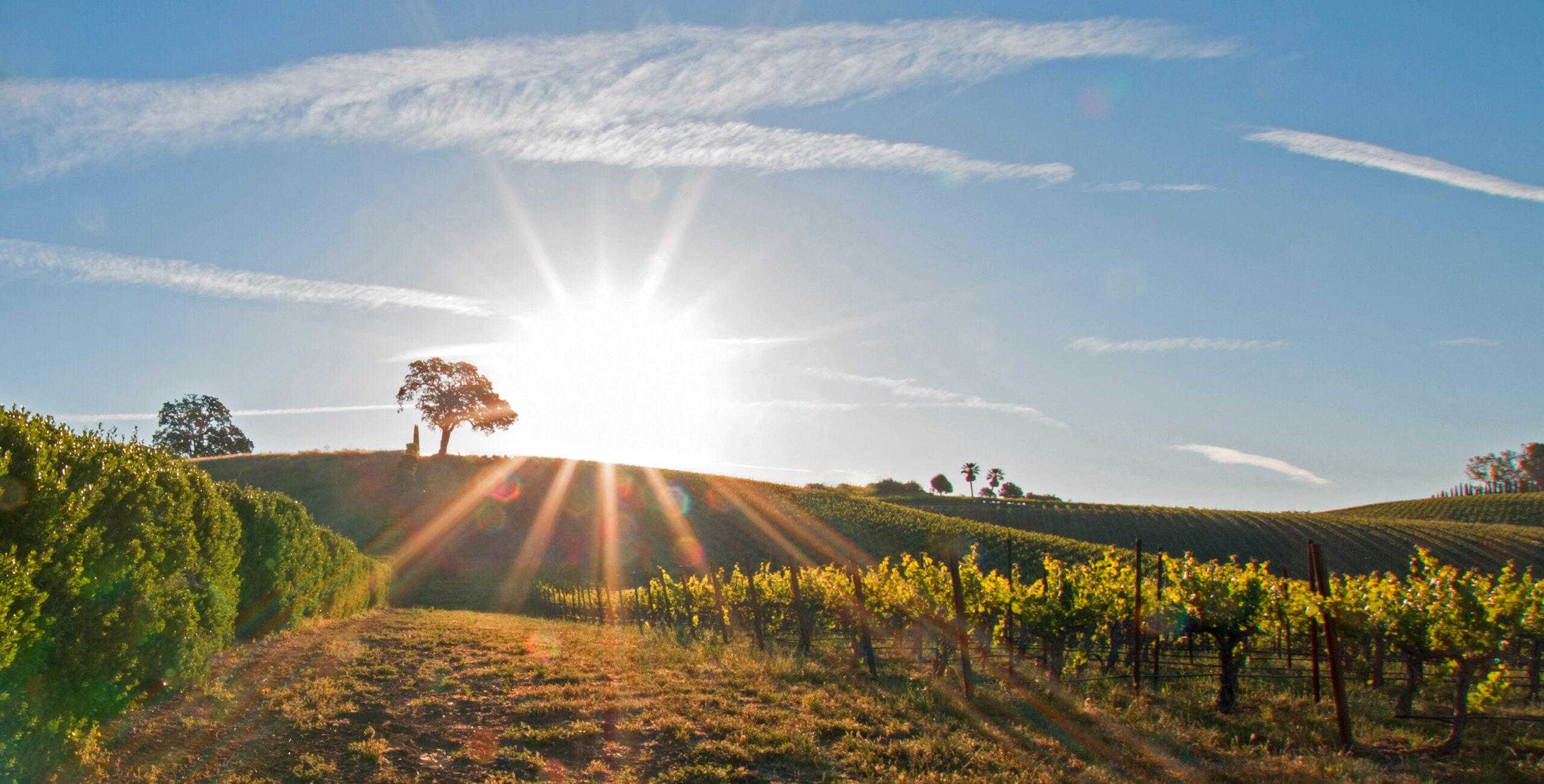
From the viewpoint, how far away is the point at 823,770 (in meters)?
7.50

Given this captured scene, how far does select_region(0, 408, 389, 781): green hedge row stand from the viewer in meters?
6.19

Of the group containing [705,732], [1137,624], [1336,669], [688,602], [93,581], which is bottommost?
[688,602]

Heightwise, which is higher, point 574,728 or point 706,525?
point 574,728

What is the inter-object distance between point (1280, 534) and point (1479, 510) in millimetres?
46415

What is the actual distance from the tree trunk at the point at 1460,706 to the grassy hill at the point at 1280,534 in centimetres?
3640

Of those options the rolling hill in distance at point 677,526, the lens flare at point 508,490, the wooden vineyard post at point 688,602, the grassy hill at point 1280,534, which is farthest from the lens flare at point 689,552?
the grassy hill at point 1280,534

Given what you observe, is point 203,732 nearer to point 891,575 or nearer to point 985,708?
point 985,708

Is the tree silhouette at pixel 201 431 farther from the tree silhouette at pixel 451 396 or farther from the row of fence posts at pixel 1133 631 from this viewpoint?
the row of fence posts at pixel 1133 631

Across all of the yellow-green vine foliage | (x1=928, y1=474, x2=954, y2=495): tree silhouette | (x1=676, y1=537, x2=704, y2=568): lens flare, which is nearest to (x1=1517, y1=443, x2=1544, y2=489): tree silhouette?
(x1=928, y1=474, x2=954, y2=495): tree silhouette

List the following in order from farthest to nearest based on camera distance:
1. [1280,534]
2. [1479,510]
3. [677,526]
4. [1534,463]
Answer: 1. [1534,463]
2. [1479,510]
3. [677,526]
4. [1280,534]

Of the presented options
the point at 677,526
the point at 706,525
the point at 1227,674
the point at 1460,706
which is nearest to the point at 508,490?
the point at 677,526

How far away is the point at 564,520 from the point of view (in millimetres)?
60375

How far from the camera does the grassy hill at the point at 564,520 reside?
47.8 m

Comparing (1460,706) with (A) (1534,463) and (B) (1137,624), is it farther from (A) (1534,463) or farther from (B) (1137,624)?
(A) (1534,463)
